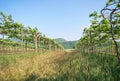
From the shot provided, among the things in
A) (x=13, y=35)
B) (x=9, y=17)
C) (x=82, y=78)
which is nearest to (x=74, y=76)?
Result: (x=82, y=78)

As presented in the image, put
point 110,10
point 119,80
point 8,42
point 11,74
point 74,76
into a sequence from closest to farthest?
point 110,10 → point 119,80 → point 74,76 → point 11,74 → point 8,42

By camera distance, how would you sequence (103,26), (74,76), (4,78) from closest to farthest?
1. (74,76)
2. (4,78)
3. (103,26)

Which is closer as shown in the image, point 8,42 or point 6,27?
point 8,42

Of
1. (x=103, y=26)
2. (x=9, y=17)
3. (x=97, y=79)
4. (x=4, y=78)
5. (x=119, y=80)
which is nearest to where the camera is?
(x=119, y=80)

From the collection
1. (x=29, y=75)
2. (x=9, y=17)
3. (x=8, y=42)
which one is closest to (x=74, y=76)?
(x=29, y=75)

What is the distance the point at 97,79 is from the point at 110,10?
176 cm

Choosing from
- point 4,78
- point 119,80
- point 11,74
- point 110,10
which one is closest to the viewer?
point 110,10

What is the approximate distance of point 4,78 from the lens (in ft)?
17.1

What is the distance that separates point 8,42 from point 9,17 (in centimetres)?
782

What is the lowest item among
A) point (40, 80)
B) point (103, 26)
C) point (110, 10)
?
point (40, 80)

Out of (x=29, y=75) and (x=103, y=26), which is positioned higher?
(x=103, y=26)

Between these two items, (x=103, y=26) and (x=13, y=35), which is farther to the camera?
(x=13, y=35)

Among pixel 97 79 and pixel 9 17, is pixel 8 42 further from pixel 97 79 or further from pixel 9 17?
pixel 97 79

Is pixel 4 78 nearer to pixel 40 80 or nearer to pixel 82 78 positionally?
pixel 40 80
